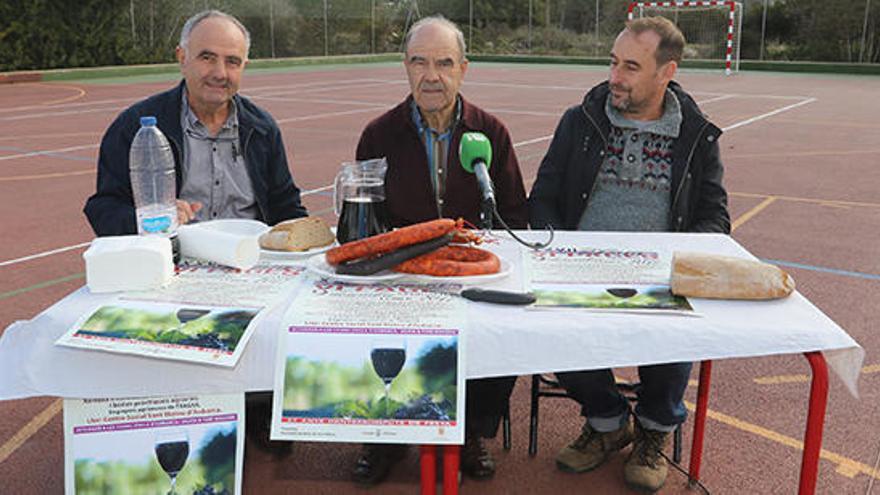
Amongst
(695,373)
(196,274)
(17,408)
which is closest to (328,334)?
(196,274)

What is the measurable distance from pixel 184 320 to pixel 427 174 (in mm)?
1720

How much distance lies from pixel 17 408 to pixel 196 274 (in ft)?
6.51

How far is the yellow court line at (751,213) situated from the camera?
25.7ft

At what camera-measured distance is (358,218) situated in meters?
2.85

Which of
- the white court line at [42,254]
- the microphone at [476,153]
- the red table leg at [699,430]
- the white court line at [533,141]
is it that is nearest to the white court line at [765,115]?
the white court line at [533,141]

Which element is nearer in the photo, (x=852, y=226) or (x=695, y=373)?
(x=695, y=373)

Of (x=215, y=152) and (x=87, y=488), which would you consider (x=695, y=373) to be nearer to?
(x=215, y=152)

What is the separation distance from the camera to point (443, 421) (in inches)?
83.9

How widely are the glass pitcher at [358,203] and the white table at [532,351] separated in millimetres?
639

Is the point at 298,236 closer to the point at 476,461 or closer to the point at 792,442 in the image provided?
the point at 476,461

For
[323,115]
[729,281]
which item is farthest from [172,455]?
[323,115]

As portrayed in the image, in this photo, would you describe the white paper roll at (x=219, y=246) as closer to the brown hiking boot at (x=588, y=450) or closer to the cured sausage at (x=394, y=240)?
the cured sausage at (x=394, y=240)

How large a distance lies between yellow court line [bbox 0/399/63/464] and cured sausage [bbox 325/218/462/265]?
2042 millimetres

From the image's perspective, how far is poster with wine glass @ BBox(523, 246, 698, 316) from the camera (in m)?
2.36
